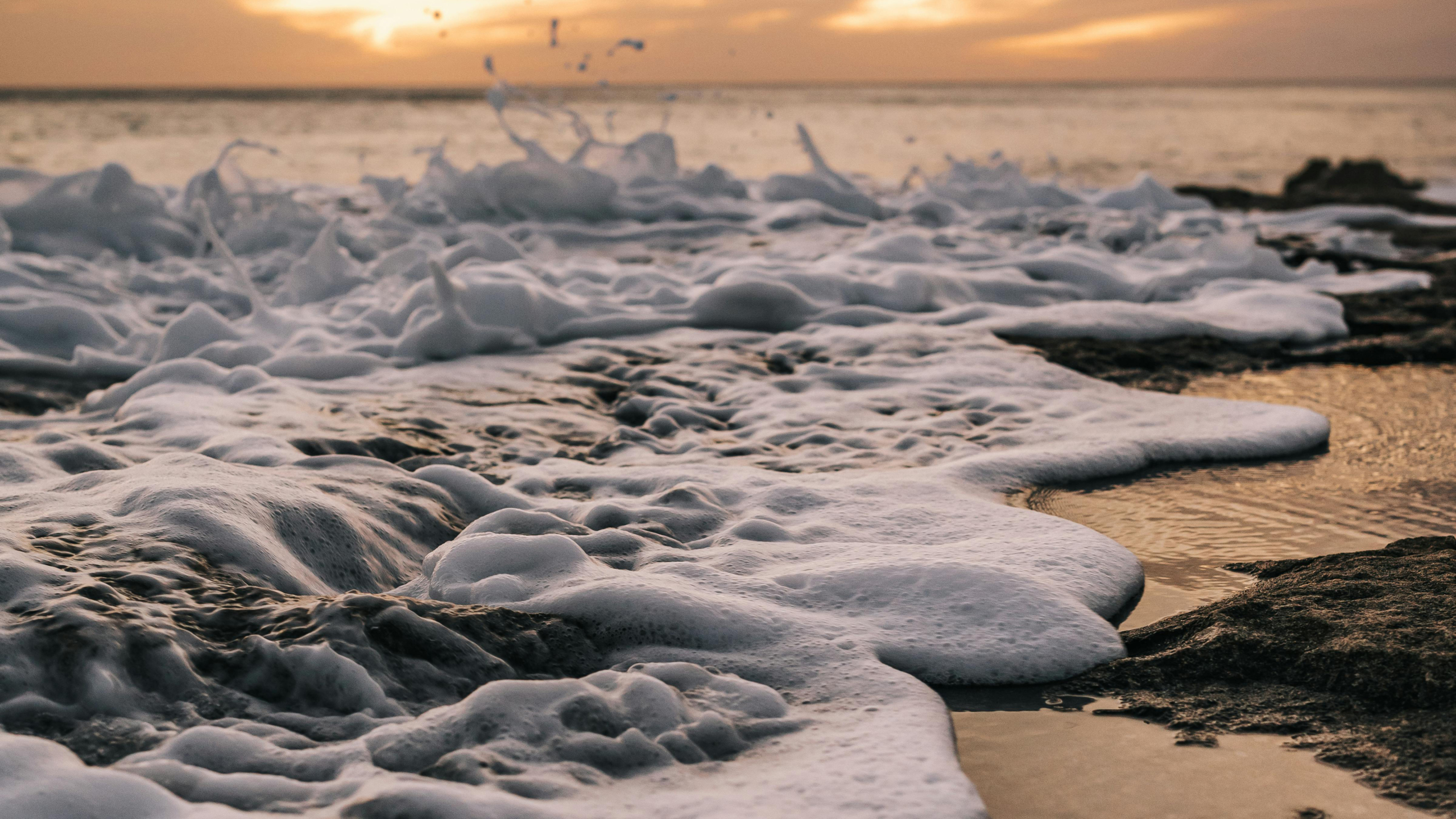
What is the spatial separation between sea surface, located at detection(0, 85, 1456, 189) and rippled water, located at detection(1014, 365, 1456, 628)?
19.7ft

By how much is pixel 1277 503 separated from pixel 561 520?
2.00m

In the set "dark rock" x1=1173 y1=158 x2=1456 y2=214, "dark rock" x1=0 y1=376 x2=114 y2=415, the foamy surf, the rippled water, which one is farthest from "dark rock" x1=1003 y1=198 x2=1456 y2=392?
"dark rock" x1=1173 y1=158 x2=1456 y2=214

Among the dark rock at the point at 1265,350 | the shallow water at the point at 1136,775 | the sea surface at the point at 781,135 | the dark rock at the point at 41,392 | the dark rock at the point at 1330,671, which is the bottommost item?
the shallow water at the point at 1136,775

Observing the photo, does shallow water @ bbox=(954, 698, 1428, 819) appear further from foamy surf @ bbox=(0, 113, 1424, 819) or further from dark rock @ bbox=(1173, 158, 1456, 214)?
dark rock @ bbox=(1173, 158, 1456, 214)

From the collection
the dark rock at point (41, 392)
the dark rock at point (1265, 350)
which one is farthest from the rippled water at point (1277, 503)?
the dark rock at point (41, 392)

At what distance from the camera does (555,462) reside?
3289 millimetres

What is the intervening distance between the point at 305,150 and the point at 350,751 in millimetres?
19902

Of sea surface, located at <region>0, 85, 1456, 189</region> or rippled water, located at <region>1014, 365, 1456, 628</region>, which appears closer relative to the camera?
rippled water, located at <region>1014, 365, 1456, 628</region>

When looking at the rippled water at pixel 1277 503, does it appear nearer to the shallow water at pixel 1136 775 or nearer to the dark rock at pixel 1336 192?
the shallow water at pixel 1136 775

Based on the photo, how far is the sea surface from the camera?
53.9 feet

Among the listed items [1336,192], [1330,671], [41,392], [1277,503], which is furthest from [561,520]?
[1336,192]

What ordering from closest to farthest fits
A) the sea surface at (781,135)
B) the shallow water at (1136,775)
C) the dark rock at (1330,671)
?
1. the shallow water at (1136,775)
2. the dark rock at (1330,671)
3. the sea surface at (781,135)

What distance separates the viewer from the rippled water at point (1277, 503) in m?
2.54

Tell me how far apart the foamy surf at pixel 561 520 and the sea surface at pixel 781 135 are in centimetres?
366
